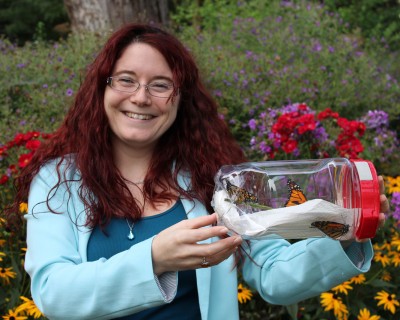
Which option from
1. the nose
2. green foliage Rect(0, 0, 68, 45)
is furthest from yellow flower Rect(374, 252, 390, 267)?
green foliage Rect(0, 0, 68, 45)

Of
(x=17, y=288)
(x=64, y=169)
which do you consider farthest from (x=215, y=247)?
(x=17, y=288)

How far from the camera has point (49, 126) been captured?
13.5 feet

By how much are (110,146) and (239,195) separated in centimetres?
67

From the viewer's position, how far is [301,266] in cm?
177

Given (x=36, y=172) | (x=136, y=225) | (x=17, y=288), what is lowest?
(x=17, y=288)

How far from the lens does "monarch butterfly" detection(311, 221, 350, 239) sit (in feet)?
4.70

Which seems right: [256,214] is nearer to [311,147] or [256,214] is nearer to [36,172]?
[36,172]

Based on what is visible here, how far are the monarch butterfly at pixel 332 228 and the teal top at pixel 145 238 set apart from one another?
0.55m

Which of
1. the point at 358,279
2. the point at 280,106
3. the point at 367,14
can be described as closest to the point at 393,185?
the point at 358,279

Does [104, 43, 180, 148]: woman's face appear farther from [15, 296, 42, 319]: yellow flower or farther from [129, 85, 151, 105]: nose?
[15, 296, 42, 319]: yellow flower

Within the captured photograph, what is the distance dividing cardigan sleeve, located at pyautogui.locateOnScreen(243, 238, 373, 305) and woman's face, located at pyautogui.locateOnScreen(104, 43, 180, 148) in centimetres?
48

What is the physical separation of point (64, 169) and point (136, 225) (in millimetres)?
285

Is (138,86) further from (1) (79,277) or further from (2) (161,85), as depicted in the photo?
(1) (79,277)

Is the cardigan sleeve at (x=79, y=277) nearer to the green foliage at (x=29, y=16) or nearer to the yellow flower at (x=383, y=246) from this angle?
the yellow flower at (x=383, y=246)
